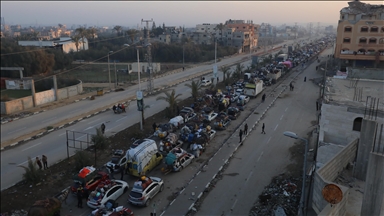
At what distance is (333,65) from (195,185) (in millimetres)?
48018

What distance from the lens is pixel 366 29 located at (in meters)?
42.5

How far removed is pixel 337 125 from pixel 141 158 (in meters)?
8.95

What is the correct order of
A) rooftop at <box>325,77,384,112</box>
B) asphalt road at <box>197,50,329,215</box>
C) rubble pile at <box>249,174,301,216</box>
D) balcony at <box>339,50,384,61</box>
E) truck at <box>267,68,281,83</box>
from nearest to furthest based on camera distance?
rubble pile at <box>249,174,301,216</box>, asphalt road at <box>197,50,329,215</box>, rooftop at <box>325,77,384,112</box>, truck at <box>267,68,281,83</box>, balcony at <box>339,50,384,61</box>

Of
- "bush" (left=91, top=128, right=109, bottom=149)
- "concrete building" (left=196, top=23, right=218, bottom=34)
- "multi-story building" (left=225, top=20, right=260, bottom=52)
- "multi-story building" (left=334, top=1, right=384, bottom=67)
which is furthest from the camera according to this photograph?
"concrete building" (left=196, top=23, right=218, bottom=34)

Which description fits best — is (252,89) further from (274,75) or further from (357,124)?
(357,124)

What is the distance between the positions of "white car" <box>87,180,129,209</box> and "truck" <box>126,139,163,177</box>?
1.45 metres

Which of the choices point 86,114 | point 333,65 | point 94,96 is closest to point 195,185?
point 86,114

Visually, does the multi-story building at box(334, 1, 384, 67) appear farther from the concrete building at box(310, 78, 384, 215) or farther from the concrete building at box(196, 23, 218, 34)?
the concrete building at box(196, 23, 218, 34)

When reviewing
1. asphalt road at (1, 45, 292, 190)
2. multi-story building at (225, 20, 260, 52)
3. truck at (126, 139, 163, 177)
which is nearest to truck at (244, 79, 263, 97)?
asphalt road at (1, 45, 292, 190)

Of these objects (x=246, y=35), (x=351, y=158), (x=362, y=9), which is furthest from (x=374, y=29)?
(x=246, y=35)

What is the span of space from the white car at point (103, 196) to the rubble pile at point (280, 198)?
5315 mm

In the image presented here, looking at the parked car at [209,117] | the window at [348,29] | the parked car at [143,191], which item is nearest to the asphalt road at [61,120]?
the parked car at [143,191]

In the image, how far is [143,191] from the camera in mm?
11703

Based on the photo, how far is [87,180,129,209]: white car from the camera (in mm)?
11398
